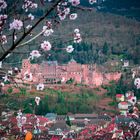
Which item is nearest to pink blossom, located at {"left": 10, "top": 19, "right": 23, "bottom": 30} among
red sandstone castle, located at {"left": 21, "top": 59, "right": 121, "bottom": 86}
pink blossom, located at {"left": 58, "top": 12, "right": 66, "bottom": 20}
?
pink blossom, located at {"left": 58, "top": 12, "right": 66, "bottom": 20}

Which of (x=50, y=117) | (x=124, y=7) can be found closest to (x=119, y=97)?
(x=50, y=117)

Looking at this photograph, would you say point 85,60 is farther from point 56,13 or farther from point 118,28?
point 56,13

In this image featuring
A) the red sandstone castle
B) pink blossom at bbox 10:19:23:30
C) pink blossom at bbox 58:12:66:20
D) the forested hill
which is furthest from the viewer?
the forested hill

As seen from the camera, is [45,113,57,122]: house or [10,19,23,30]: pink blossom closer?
[10,19,23,30]: pink blossom

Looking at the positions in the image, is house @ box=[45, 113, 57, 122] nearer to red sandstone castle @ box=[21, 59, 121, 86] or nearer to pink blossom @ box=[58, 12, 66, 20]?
red sandstone castle @ box=[21, 59, 121, 86]

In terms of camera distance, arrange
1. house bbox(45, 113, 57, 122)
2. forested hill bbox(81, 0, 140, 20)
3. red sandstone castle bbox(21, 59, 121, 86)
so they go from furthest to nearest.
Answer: forested hill bbox(81, 0, 140, 20) < red sandstone castle bbox(21, 59, 121, 86) < house bbox(45, 113, 57, 122)

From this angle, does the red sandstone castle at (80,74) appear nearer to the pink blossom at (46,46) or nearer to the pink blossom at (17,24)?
the pink blossom at (46,46)

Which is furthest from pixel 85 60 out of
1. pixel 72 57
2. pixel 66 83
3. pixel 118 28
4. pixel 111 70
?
pixel 118 28

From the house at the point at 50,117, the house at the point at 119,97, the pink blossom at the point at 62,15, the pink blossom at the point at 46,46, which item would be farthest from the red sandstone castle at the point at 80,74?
the pink blossom at the point at 62,15

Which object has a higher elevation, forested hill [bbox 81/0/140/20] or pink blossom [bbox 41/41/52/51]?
forested hill [bbox 81/0/140/20]

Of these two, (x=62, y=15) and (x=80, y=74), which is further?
(x=80, y=74)

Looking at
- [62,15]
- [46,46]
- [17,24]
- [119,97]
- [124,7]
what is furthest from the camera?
[124,7]

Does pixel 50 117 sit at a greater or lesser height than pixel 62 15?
lesser

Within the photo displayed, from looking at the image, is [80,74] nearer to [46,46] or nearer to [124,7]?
[46,46]
